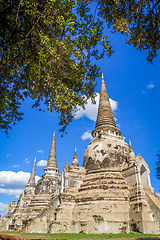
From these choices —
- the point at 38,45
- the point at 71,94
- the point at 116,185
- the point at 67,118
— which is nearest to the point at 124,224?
the point at 116,185

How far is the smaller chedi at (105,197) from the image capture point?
43.1ft

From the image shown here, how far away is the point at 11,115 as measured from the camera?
679 centimetres

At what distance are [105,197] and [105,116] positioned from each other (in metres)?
10.5

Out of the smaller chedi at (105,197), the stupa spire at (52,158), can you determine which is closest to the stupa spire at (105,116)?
the smaller chedi at (105,197)

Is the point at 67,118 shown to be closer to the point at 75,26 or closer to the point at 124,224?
the point at 75,26

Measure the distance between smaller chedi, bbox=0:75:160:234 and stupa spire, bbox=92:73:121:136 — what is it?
0.13 m

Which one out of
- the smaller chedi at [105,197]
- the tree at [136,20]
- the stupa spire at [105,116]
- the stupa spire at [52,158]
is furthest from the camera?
the stupa spire at [52,158]

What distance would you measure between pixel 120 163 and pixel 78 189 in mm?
4691

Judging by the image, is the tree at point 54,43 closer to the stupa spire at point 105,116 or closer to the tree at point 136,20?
the tree at point 136,20

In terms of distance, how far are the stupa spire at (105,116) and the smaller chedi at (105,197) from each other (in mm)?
129

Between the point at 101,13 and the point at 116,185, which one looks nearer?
the point at 101,13

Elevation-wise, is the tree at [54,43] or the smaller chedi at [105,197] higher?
the tree at [54,43]

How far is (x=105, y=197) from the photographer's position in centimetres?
1467

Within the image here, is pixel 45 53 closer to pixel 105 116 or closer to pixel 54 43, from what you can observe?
pixel 54 43
